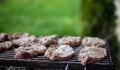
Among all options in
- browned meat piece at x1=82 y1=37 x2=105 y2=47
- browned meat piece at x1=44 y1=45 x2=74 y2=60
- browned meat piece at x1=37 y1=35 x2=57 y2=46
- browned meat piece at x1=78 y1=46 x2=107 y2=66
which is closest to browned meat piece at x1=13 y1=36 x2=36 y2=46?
browned meat piece at x1=37 y1=35 x2=57 y2=46

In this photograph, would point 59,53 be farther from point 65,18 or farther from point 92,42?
point 65,18

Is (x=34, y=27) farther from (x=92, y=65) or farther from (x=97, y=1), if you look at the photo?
(x=92, y=65)

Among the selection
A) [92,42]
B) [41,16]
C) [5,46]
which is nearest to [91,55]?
[92,42]

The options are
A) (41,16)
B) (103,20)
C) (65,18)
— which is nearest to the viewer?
(103,20)

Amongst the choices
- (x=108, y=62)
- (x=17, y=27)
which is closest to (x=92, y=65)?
(x=108, y=62)

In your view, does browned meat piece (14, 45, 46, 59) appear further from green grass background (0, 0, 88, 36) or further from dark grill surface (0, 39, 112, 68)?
green grass background (0, 0, 88, 36)

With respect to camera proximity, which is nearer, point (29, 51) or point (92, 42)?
point (29, 51)
